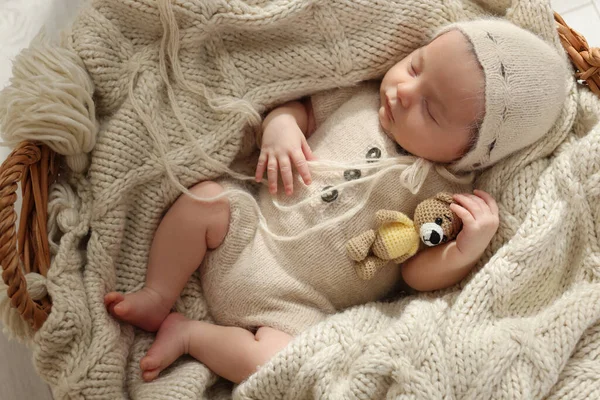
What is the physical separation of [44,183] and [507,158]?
0.88 metres

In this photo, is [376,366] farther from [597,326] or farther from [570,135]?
[570,135]

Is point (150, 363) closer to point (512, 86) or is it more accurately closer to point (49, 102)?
point (49, 102)

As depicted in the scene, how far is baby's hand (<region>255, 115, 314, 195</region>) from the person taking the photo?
1.10 metres

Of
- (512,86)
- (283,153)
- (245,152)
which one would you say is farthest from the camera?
(245,152)

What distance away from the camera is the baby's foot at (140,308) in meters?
1.06

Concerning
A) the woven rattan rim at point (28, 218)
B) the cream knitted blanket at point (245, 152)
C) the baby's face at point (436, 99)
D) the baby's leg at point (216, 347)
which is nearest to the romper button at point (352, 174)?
the baby's face at point (436, 99)

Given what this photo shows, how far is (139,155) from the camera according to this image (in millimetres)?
1108

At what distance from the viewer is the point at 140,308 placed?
1084 millimetres

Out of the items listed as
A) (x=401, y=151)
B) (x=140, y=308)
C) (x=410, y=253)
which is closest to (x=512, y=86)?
(x=401, y=151)

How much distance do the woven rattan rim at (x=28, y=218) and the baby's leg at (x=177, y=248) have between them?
0.18 meters

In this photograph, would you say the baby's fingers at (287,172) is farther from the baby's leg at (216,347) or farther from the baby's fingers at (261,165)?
the baby's leg at (216,347)

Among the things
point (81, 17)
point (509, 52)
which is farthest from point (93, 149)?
point (509, 52)

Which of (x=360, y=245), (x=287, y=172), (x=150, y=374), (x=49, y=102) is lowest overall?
(x=150, y=374)

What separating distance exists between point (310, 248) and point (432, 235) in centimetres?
24
